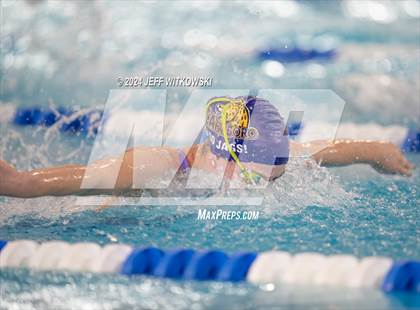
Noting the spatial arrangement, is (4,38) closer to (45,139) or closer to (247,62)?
(45,139)

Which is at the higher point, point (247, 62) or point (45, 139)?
point (247, 62)

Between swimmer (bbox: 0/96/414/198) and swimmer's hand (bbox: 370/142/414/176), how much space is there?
497 mm

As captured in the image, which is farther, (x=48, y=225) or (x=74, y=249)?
(x=48, y=225)

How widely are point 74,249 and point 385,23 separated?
161 inches

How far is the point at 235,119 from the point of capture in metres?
3.14

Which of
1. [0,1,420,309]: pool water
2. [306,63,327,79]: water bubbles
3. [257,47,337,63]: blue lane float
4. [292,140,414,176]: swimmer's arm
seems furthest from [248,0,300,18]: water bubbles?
[292,140,414,176]: swimmer's arm

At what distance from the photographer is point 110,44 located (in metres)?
6.11

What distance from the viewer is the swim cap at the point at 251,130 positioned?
3150 millimetres

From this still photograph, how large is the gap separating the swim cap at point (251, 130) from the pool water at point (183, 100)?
0.98ft

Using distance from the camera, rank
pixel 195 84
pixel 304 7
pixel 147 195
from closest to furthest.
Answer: pixel 147 195
pixel 195 84
pixel 304 7

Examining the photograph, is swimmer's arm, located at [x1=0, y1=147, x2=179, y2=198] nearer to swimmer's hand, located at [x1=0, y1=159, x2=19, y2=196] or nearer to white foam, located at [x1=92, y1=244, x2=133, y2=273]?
swimmer's hand, located at [x1=0, y1=159, x2=19, y2=196]

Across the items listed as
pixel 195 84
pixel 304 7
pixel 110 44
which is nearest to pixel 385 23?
pixel 304 7

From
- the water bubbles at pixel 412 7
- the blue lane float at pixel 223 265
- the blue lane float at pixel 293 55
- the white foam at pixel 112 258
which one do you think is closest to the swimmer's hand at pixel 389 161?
the blue lane float at pixel 223 265

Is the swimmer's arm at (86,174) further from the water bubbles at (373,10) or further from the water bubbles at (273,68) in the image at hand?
the water bubbles at (373,10)
